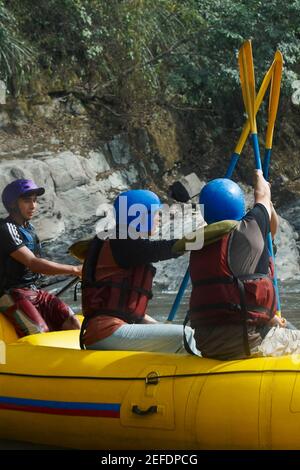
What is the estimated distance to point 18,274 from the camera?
4.63 m

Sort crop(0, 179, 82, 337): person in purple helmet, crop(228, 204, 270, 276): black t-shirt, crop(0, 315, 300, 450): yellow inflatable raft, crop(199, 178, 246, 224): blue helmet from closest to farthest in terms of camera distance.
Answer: crop(0, 315, 300, 450): yellow inflatable raft < crop(228, 204, 270, 276): black t-shirt < crop(199, 178, 246, 224): blue helmet < crop(0, 179, 82, 337): person in purple helmet

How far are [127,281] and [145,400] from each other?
574 mm

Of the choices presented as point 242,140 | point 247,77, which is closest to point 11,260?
point 242,140

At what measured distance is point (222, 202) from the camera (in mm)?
3480

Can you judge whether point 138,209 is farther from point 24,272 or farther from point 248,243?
point 24,272

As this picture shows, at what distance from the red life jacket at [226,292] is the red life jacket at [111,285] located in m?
0.43

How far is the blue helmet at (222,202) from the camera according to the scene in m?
3.48

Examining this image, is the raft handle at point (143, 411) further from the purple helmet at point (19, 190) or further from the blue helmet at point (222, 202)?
the purple helmet at point (19, 190)

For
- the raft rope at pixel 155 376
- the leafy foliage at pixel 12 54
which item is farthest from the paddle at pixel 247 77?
the leafy foliage at pixel 12 54

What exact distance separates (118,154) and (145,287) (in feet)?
26.8

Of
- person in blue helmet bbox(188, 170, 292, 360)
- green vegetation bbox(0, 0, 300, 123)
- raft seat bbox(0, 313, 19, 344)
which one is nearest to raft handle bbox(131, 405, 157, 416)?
person in blue helmet bbox(188, 170, 292, 360)

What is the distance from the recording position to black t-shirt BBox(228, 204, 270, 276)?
337 cm

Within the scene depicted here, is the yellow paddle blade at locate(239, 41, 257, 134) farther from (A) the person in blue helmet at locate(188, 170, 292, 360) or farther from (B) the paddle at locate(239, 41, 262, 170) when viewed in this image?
(A) the person in blue helmet at locate(188, 170, 292, 360)

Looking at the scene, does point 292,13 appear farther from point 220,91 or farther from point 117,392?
point 117,392
